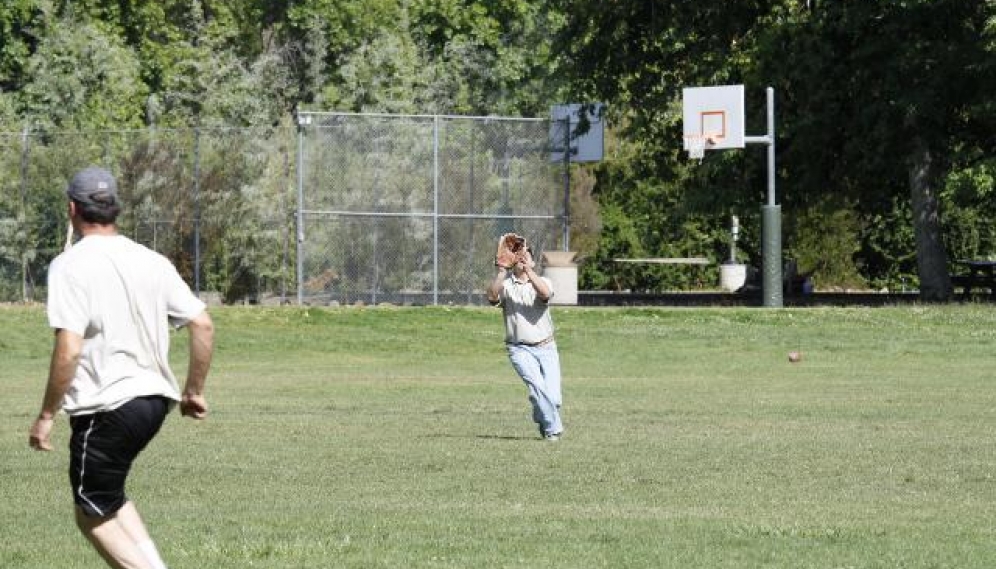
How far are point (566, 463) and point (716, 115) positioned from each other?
80.5ft

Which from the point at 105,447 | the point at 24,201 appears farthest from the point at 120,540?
the point at 24,201

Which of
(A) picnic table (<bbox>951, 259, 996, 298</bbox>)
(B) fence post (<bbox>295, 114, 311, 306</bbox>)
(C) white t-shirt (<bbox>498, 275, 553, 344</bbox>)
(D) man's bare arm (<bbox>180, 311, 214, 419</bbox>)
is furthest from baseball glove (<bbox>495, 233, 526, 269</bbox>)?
(A) picnic table (<bbox>951, 259, 996, 298</bbox>)

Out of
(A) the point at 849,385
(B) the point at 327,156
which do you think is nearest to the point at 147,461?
(A) the point at 849,385

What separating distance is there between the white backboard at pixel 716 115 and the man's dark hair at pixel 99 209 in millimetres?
31321

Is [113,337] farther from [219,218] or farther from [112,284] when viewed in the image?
[219,218]

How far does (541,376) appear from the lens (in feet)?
57.1

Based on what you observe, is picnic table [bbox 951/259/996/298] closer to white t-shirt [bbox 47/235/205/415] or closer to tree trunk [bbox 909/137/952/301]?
tree trunk [bbox 909/137/952/301]

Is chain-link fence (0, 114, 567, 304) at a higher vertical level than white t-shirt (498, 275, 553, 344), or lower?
higher

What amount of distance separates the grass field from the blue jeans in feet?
0.96

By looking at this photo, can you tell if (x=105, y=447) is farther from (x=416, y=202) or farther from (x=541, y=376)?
(x=416, y=202)

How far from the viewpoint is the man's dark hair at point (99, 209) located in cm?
770

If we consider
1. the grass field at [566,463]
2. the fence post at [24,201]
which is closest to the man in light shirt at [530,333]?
the grass field at [566,463]

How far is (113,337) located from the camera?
7715 millimetres

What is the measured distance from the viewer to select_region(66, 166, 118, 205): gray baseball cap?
25.2 ft
